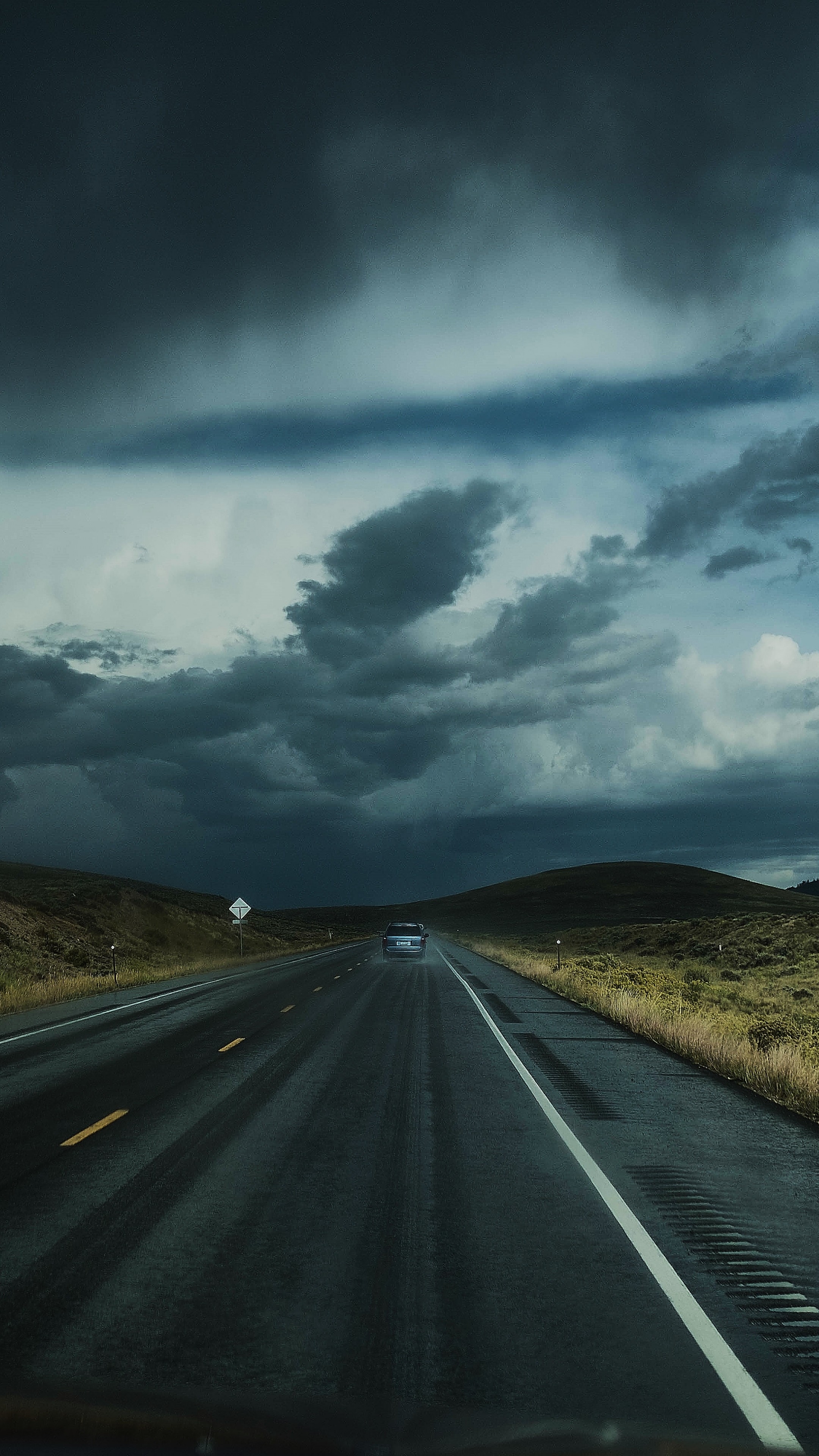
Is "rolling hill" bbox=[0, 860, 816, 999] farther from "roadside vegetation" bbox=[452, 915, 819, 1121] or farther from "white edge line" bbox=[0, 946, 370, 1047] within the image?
"roadside vegetation" bbox=[452, 915, 819, 1121]

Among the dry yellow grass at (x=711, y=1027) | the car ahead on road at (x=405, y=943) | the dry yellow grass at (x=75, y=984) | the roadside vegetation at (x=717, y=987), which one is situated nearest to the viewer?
the dry yellow grass at (x=711, y=1027)

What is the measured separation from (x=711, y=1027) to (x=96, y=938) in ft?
150

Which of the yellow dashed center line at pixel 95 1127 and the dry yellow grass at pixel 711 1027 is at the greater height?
the yellow dashed center line at pixel 95 1127

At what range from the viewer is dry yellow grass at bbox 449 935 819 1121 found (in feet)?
37.1

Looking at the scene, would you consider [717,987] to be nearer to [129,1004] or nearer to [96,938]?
[129,1004]

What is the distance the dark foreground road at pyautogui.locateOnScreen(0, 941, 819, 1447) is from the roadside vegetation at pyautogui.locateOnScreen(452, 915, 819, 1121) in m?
1.34

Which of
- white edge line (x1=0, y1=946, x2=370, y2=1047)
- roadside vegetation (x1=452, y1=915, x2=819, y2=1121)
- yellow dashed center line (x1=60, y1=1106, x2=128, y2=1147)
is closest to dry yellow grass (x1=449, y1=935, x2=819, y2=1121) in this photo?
roadside vegetation (x1=452, y1=915, x2=819, y2=1121)

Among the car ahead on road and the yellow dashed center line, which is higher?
the yellow dashed center line

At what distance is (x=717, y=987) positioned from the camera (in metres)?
31.2

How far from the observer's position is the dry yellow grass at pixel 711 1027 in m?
11.3

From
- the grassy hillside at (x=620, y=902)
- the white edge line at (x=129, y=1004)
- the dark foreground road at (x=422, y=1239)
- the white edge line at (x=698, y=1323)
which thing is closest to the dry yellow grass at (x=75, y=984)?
the white edge line at (x=129, y=1004)

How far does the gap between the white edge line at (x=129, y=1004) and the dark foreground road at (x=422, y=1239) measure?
13.8 feet

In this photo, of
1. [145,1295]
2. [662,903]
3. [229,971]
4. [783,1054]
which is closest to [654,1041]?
[783,1054]

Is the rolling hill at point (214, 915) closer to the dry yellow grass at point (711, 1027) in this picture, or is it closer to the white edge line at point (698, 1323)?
the dry yellow grass at point (711, 1027)
